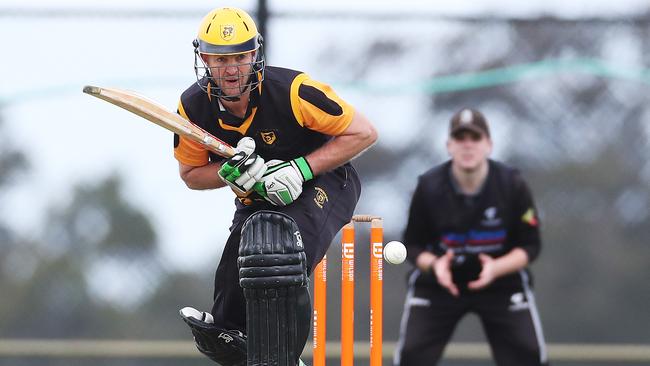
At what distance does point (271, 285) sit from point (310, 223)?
389mm

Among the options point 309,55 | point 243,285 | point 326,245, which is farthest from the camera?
point 309,55

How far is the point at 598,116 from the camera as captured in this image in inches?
299

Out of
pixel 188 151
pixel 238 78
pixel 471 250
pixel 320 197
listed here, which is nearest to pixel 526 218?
pixel 471 250

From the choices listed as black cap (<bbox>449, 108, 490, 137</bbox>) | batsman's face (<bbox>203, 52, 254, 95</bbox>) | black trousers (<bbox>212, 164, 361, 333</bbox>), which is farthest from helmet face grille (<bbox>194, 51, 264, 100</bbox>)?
black cap (<bbox>449, 108, 490, 137</bbox>)

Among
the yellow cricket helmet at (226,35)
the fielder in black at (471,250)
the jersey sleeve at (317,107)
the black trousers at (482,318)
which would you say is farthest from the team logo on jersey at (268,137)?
the black trousers at (482,318)

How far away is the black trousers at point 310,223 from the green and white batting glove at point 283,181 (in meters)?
0.07

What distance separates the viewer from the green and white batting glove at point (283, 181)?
13.3ft

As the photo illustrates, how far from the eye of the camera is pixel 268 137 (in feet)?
14.0

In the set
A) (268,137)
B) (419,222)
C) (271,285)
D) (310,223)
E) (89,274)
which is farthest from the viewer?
(89,274)

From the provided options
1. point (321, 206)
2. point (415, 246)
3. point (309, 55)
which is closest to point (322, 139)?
point (321, 206)

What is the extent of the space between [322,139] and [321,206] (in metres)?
0.31

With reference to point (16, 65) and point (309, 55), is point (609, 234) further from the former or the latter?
point (16, 65)

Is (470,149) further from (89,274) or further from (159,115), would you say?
(89,274)

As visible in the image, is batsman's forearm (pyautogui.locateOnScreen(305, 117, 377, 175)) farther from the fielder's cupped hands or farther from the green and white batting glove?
the fielder's cupped hands
